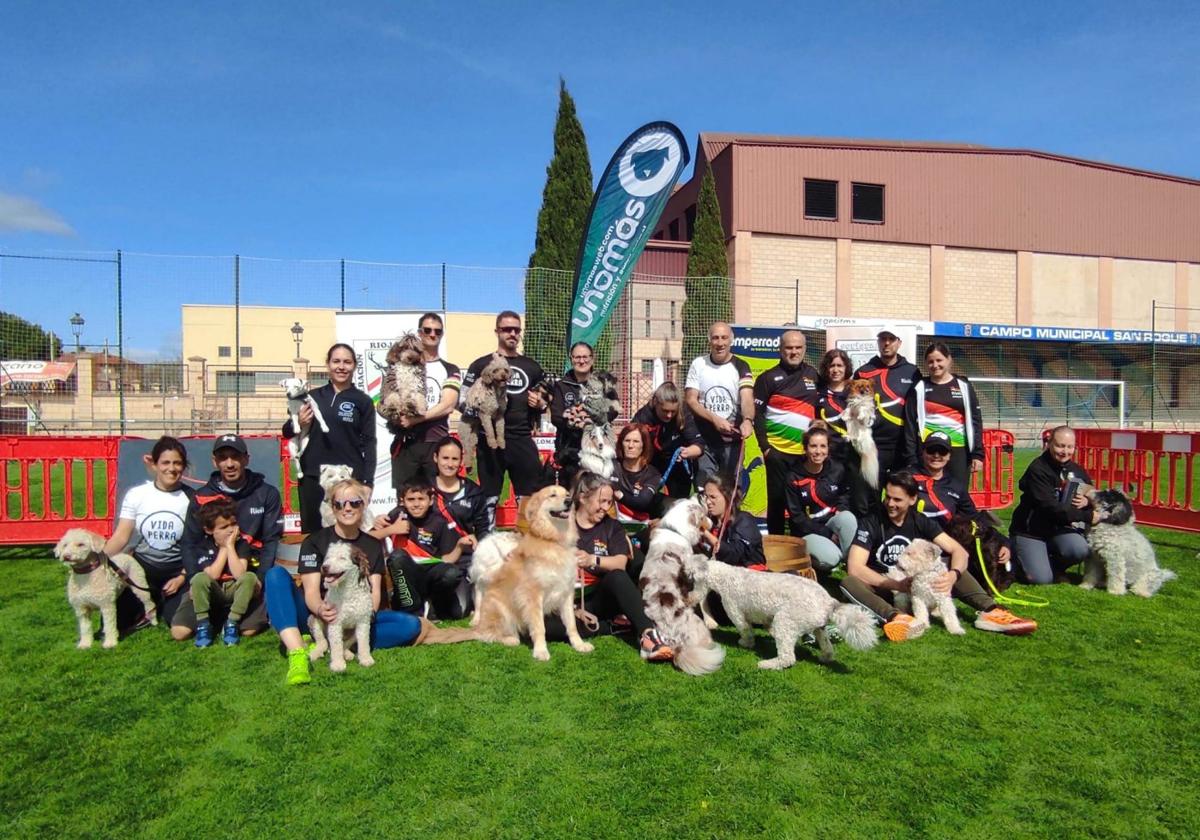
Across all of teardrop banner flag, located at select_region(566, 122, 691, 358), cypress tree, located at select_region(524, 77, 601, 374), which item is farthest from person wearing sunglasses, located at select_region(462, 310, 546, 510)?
cypress tree, located at select_region(524, 77, 601, 374)

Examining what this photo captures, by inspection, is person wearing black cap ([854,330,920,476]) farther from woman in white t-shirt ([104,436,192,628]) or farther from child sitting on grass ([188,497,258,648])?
woman in white t-shirt ([104,436,192,628])

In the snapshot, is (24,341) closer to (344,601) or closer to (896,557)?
(344,601)

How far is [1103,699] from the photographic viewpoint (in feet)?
11.0

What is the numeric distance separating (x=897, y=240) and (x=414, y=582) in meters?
25.4

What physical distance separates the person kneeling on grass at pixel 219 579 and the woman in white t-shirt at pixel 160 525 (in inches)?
6.6

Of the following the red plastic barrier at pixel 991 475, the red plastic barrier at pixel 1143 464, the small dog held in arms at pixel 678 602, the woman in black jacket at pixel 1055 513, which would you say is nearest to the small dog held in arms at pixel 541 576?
the small dog held in arms at pixel 678 602

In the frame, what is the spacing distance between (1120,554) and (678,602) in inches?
140

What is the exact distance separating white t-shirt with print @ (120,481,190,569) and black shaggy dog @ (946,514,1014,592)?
4764 millimetres

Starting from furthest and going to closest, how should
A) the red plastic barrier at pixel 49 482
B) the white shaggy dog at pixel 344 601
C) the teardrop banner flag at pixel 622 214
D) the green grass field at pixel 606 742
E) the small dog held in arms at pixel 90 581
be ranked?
the teardrop banner flag at pixel 622 214
the red plastic barrier at pixel 49 482
the small dog held in arms at pixel 90 581
the white shaggy dog at pixel 344 601
the green grass field at pixel 606 742

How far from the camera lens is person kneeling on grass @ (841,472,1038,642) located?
14.3 ft

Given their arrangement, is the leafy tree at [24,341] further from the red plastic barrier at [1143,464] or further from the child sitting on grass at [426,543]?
the red plastic barrier at [1143,464]

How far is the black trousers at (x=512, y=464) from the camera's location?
516 centimetres

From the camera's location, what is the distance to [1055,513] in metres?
5.46

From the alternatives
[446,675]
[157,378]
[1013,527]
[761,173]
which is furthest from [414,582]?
[761,173]
